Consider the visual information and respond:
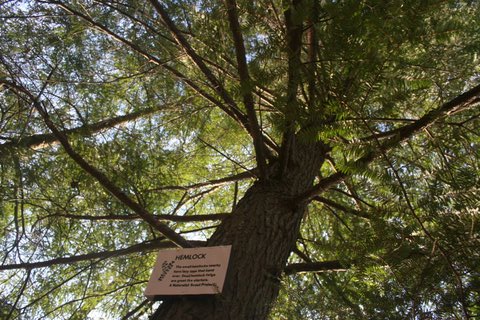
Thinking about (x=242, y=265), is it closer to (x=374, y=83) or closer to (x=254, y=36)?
(x=374, y=83)

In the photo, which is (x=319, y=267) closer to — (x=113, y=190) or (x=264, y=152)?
(x=264, y=152)

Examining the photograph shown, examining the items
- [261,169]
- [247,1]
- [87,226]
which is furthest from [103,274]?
[247,1]

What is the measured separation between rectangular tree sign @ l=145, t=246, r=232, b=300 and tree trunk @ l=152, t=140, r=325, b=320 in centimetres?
4

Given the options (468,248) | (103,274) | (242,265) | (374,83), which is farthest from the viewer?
(103,274)

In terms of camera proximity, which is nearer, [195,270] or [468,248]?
[468,248]

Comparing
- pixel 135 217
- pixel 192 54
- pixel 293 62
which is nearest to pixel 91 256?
pixel 135 217

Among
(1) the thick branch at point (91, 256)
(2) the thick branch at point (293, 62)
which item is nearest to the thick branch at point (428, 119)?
(2) the thick branch at point (293, 62)

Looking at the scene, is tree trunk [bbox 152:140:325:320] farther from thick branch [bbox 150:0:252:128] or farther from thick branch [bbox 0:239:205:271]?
thick branch [bbox 150:0:252:128]

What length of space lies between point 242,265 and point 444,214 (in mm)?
781

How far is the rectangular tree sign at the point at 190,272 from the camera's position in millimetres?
1596

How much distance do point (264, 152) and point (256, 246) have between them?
579 mm

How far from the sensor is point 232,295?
163 centimetres

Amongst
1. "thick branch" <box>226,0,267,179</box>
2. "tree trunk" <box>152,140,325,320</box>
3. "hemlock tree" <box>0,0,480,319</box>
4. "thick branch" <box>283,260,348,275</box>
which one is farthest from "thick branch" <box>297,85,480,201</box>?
"thick branch" <box>283,260,348,275</box>

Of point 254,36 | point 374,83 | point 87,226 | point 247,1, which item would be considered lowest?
point 374,83
